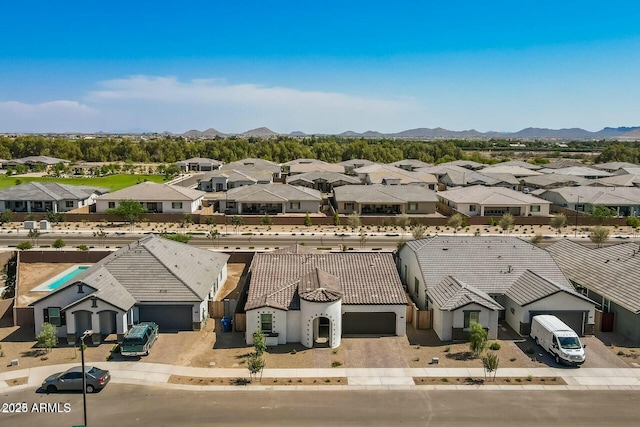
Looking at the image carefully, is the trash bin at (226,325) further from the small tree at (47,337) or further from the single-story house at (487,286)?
the single-story house at (487,286)

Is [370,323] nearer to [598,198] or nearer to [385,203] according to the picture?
[385,203]

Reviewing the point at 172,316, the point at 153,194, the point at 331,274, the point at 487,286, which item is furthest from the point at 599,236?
the point at 153,194

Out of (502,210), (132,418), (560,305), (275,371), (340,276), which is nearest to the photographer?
(132,418)

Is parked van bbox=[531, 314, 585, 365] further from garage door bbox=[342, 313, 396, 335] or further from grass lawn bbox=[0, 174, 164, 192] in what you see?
grass lawn bbox=[0, 174, 164, 192]

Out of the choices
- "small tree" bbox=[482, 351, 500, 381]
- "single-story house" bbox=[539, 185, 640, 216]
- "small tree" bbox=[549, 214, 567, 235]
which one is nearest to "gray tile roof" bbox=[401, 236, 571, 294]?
"small tree" bbox=[482, 351, 500, 381]

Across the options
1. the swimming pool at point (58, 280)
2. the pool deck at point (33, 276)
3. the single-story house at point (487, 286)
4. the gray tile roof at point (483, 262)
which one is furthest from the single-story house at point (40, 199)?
the gray tile roof at point (483, 262)

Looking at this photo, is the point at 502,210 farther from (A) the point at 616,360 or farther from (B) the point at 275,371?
(B) the point at 275,371

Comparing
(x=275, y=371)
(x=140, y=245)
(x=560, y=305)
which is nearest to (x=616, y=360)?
(x=560, y=305)
